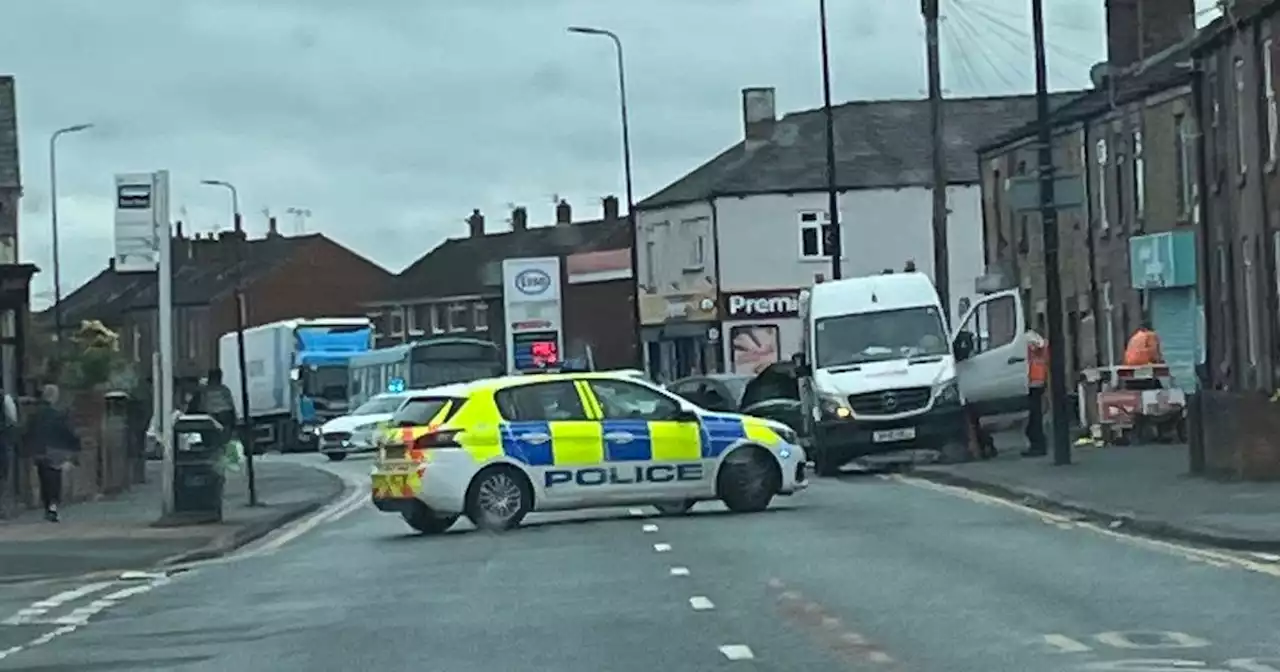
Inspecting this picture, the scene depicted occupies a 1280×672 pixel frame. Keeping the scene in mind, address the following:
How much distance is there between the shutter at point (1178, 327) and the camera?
4794 cm

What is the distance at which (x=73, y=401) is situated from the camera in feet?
137

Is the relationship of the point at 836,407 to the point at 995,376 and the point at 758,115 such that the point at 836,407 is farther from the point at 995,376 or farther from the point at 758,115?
the point at 758,115

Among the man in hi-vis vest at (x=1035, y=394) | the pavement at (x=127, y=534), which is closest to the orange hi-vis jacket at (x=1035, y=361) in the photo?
the man in hi-vis vest at (x=1035, y=394)

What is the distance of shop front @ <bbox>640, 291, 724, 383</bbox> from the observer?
3115 inches

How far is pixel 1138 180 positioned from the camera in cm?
5012

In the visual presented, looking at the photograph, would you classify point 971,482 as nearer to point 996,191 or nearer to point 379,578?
point 379,578

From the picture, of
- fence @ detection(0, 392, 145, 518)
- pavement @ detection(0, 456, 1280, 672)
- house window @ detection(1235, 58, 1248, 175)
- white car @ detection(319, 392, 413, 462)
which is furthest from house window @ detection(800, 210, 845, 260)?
pavement @ detection(0, 456, 1280, 672)

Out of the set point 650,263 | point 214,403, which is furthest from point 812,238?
point 214,403

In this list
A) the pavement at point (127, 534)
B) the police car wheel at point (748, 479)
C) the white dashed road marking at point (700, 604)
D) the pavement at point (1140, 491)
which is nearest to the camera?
the white dashed road marking at point (700, 604)

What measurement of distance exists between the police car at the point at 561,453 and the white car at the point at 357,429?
1304 inches

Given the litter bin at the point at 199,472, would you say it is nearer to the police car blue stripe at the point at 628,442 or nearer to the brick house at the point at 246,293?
the police car blue stripe at the point at 628,442

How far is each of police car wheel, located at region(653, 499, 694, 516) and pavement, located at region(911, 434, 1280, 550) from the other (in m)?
3.69

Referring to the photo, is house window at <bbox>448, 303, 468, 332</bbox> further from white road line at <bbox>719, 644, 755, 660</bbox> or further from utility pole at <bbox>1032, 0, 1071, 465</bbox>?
white road line at <bbox>719, 644, 755, 660</bbox>

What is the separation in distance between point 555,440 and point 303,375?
49419mm
